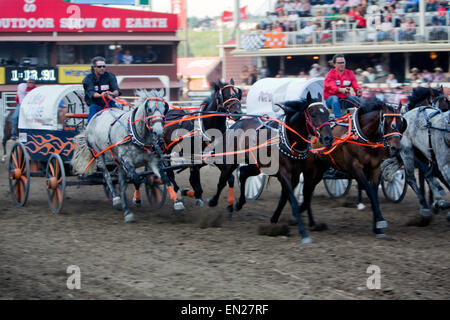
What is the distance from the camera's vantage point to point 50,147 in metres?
A: 10.1

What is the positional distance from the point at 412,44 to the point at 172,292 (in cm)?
1708

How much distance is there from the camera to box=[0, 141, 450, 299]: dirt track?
18.1ft

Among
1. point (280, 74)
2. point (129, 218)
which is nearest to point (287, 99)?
point (129, 218)

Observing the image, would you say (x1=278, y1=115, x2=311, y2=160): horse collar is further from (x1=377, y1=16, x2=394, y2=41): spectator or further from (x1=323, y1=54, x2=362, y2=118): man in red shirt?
(x1=377, y1=16, x2=394, y2=41): spectator

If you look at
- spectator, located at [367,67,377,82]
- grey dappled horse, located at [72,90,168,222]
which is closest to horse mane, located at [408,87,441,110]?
grey dappled horse, located at [72,90,168,222]

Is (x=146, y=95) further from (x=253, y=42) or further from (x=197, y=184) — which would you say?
(x=253, y=42)

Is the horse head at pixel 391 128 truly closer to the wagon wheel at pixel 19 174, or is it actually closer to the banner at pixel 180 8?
the wagon wheel at pixel 19 174

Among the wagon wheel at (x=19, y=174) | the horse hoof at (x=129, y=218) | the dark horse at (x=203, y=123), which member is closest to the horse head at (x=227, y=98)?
the dark horse at (x=203, y=123)

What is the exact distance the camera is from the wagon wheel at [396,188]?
10.6 m

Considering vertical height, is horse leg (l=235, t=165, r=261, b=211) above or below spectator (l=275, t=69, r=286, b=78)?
below

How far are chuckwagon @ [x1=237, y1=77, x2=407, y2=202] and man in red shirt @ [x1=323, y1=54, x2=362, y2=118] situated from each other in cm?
97

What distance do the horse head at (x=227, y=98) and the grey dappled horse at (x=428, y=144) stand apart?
2.65m
